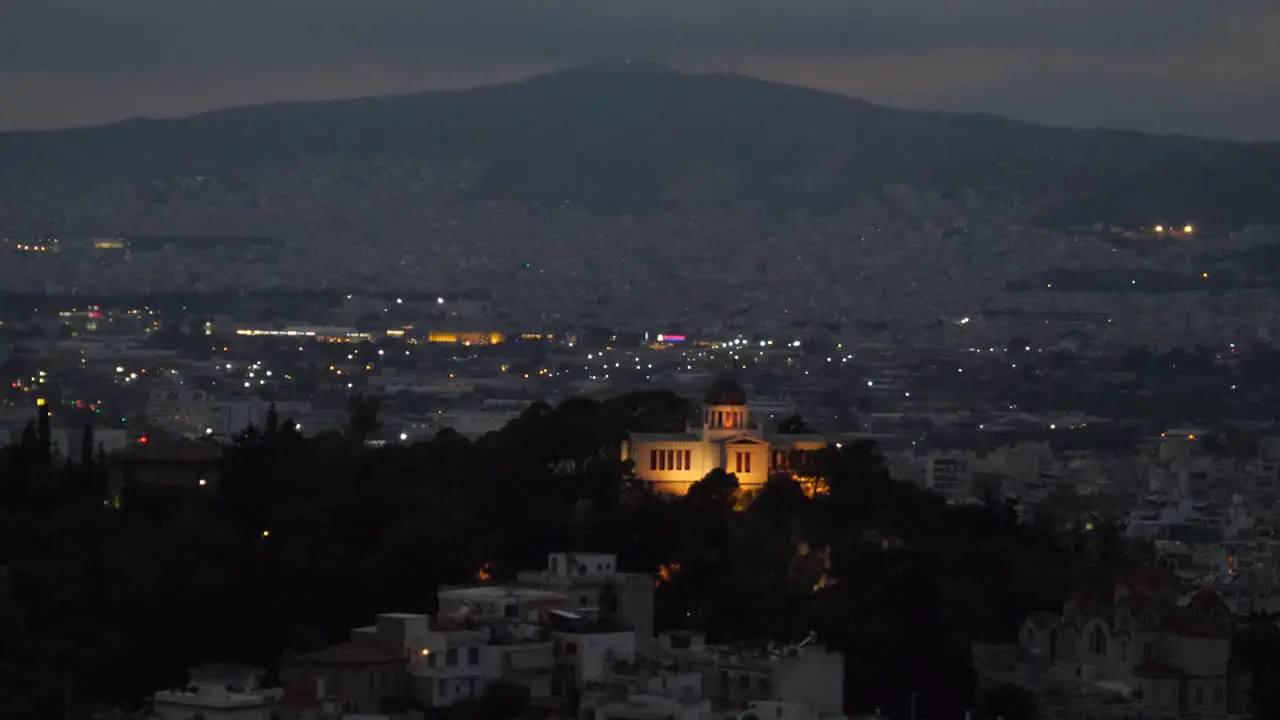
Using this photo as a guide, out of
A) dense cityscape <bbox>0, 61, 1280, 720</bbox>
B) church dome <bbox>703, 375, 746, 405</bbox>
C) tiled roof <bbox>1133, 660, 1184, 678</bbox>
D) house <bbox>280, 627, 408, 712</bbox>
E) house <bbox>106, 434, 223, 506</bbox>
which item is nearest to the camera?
house <bbox>280, 627, 408, 712</bbox>

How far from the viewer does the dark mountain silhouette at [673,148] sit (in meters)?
153

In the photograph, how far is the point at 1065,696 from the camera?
123ft

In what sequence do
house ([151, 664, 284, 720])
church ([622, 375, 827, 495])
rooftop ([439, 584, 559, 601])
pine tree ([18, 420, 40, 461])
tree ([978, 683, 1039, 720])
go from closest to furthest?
house ([151, 664, 284, 720]) < tree ([978, 683, 1039, 720]) < rooftop ([439, 584, 559, 601]) < pine tree ([18, 420, 40, 461]) < church ([622, 375, 827, 495])

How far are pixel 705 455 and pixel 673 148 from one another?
12279 cm

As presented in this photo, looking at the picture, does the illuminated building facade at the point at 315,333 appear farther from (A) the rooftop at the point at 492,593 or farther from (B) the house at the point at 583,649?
(B) the house at the point at 583,649

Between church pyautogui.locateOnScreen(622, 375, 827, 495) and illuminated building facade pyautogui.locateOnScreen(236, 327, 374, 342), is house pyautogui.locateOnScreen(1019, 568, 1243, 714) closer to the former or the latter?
church pyautogui.locateOnScreen(622, 375, 827, 495)

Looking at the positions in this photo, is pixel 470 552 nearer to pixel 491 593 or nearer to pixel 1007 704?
pixel 491 593

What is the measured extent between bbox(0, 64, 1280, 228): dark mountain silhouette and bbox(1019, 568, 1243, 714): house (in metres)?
109

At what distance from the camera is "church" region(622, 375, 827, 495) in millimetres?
44000

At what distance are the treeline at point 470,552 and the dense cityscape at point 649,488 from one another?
0.06 meters

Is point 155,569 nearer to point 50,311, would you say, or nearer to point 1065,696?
point 1065,696

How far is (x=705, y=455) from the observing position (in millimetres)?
44312

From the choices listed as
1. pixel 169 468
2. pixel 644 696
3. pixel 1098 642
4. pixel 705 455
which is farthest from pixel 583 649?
pixel 169 468

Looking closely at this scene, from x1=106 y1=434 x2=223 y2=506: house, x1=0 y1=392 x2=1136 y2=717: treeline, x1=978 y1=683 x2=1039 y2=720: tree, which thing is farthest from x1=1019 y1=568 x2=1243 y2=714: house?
x1=106 y1=434 x2=223 y2=506: house
